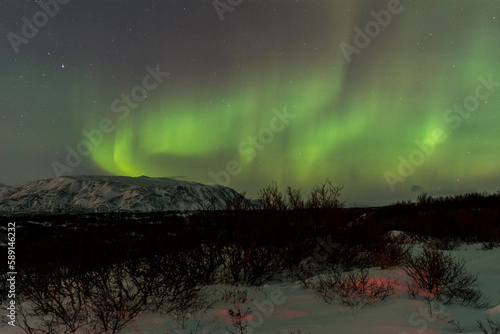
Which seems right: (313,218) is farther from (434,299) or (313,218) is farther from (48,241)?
(48,241)

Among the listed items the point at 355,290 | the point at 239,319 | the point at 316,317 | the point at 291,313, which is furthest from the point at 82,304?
the point at 355,290

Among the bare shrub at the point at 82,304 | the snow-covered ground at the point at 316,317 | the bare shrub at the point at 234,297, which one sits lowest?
the snow-covered ground at the point at 316,317

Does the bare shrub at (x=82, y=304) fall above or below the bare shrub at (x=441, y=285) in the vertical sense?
above

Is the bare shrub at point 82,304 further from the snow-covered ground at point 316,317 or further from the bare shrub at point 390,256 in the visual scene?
the bare shrub at point 390,256

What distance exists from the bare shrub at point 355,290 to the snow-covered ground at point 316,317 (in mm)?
140

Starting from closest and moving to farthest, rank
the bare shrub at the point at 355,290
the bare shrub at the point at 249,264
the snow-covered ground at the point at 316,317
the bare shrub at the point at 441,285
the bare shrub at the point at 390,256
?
the snow-covered ground at the point at 316,317, the bare shrub at the point at 355,290, the bare shrub at the point at 441,285, the bare shrub at the point at 249,264, the bare shrub at the point at 390,256

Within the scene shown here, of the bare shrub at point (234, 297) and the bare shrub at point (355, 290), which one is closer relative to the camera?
the bare shrub at point (355, 290)

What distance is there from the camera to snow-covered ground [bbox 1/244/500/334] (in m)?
5.46

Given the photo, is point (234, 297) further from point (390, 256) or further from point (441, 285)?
point (390, 256)

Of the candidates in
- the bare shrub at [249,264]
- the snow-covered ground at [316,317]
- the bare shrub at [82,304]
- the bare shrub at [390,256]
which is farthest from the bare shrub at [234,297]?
the bare shrub at [390,256]

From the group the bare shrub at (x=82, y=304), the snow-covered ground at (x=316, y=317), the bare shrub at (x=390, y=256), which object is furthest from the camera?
the bare shrub at (x=390, y=256)

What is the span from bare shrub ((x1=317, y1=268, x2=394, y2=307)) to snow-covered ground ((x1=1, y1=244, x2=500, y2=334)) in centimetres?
14

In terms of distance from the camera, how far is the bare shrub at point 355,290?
266 inches

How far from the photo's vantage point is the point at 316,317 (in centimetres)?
612
